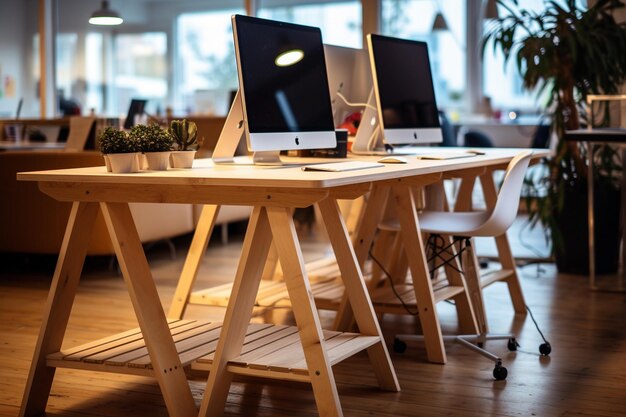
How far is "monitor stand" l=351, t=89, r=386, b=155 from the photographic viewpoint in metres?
4.16

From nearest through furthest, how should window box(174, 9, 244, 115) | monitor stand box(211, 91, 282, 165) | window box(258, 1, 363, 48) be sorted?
monitor stand box(211, 91, 282, 165), window box(258, 1, 363, 48), window box(174, 9, 244, 115)

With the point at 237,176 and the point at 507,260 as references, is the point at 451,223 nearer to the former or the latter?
the point at 507,260

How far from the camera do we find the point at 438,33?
1013 cm

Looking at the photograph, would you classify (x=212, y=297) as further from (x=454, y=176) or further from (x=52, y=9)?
(x=52, y=9)

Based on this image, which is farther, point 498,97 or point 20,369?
point 498,97

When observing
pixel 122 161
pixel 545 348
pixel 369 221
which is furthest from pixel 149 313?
pixel 545 348

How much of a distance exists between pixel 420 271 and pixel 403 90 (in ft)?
3.65

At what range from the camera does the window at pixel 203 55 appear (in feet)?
33.8

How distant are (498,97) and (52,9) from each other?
5.01 metres

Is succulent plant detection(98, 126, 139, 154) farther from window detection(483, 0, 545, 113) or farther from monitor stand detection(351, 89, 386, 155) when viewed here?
window detection(483, 0, 545, 113)

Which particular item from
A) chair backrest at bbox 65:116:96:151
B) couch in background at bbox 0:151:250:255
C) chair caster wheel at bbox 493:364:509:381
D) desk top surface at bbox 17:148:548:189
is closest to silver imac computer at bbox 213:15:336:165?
desk top surface at bbox 17:148:548:189

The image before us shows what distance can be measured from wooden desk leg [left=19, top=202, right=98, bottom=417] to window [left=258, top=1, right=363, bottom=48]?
6732mm

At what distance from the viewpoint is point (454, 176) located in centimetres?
382

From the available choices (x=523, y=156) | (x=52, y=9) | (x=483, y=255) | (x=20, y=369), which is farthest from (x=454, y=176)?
(x=52, y=9)
